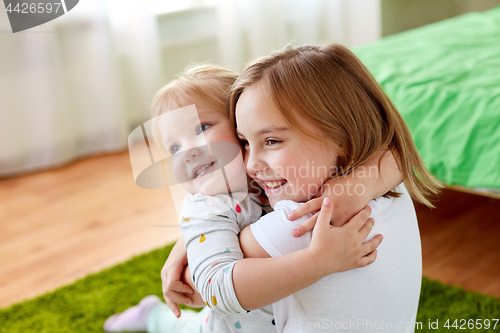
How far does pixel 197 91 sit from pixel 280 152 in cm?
23

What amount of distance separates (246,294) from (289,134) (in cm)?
24

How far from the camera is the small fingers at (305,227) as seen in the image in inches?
25.8

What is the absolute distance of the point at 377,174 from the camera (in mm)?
759

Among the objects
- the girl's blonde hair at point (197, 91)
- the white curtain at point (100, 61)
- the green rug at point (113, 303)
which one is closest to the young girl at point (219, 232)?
the girl's blonde hair at point (197, 91)

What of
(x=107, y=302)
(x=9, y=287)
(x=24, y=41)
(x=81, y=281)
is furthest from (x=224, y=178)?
(x=24, y=41)

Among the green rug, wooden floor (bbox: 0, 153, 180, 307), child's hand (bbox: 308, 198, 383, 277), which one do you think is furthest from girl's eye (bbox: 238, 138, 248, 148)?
the green rug

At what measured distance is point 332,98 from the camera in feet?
2.36

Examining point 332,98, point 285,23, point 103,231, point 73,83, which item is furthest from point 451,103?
point 285,23

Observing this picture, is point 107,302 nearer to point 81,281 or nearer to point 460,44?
point 81,281

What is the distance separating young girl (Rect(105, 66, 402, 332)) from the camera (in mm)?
655

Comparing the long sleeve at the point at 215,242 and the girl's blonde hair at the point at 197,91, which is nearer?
the long sleeve at the point at 215,242

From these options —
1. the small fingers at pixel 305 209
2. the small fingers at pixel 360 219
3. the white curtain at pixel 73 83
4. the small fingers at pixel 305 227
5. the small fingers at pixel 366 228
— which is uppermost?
the small fingers at pixel 305 209

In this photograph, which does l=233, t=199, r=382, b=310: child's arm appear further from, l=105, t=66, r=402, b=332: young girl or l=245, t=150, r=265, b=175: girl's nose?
l=245, t=150, r=265, b=175: girl's nose

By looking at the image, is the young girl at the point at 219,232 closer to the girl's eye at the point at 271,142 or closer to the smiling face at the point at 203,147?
the smiling face at the point at 203,147
